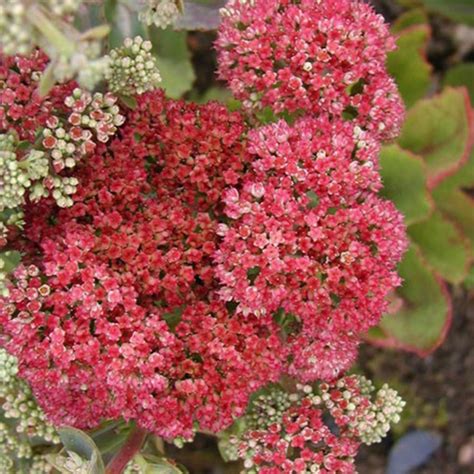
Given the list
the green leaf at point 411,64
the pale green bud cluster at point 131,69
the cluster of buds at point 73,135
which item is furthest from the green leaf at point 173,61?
the cluster of buds at point 73,135

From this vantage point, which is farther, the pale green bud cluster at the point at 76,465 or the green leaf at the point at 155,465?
the green leaf at the point at 155,465

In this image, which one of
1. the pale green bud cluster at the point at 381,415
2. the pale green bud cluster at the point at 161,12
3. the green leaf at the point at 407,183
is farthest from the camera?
the green leaf at the point at 407,183

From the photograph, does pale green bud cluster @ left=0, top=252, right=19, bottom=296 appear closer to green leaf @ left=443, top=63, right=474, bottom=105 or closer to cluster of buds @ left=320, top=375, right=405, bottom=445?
cluster of buds @ left=320, top=375, right=405, bottom=445

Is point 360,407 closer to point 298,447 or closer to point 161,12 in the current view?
point 298,447

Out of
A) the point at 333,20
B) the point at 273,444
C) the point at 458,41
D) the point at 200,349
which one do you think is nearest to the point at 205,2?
the point at 333,20

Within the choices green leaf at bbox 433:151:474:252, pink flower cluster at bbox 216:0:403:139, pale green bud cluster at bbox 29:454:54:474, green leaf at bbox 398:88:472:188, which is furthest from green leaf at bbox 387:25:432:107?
pale green bud cluster at bbox 29:454:54:474

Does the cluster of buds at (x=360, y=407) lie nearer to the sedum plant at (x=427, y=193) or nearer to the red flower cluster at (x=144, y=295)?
the red flower cluster at (x=144, y=295)
